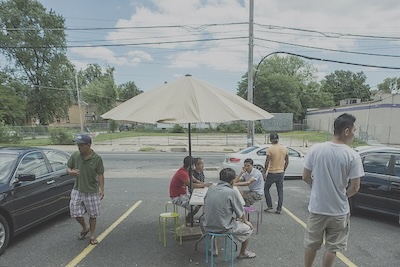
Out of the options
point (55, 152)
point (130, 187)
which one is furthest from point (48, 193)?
point (130, 187)

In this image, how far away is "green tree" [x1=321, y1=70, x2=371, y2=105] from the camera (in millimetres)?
70812

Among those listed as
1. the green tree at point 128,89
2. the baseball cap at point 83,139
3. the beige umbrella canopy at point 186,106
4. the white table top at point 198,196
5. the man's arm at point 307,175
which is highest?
the green tree at point 128,89

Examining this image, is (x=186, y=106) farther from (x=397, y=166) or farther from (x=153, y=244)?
(x=397, y=166)

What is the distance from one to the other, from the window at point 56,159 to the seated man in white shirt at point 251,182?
136 inches

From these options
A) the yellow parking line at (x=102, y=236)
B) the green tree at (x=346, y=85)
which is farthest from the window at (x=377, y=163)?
the green tree at (x=346, y=85)

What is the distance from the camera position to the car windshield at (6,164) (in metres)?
4.04

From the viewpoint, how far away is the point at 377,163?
5.48m

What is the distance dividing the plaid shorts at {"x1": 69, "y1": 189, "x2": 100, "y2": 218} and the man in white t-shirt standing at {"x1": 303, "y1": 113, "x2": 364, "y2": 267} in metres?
3.13

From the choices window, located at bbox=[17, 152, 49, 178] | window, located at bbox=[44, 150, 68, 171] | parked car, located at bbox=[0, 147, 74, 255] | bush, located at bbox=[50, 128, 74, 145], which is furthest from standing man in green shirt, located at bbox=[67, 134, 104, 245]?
bush, located at bbox=[50, 128, 74, 145]

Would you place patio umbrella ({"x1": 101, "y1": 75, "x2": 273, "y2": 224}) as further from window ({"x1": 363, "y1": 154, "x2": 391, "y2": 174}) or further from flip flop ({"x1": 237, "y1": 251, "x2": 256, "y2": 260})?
window ({"x1": 363, "y1": 154, "x2": 391, "y2": 174})

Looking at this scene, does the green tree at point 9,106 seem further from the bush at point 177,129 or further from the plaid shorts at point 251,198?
the plaid shorts at point 251,198

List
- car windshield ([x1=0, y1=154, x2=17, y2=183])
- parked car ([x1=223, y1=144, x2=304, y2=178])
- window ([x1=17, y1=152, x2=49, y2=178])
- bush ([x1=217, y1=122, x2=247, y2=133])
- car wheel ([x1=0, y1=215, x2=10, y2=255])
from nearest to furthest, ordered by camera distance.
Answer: car wheel ([x1=0, y1=215, x2=10, y2=255]) < car windshield ([x1=0, y1=154, x2=17, y2=183]) < window ([x1=17, y1=152, x2=49, y2=178]) < parked car ([x1=223, y1=144, x2=304, y2=178]) < bush ([x1=217, y1=122, x2=247, y2=133])

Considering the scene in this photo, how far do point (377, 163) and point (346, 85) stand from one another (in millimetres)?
78784

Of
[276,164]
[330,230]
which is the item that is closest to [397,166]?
[276,164]
